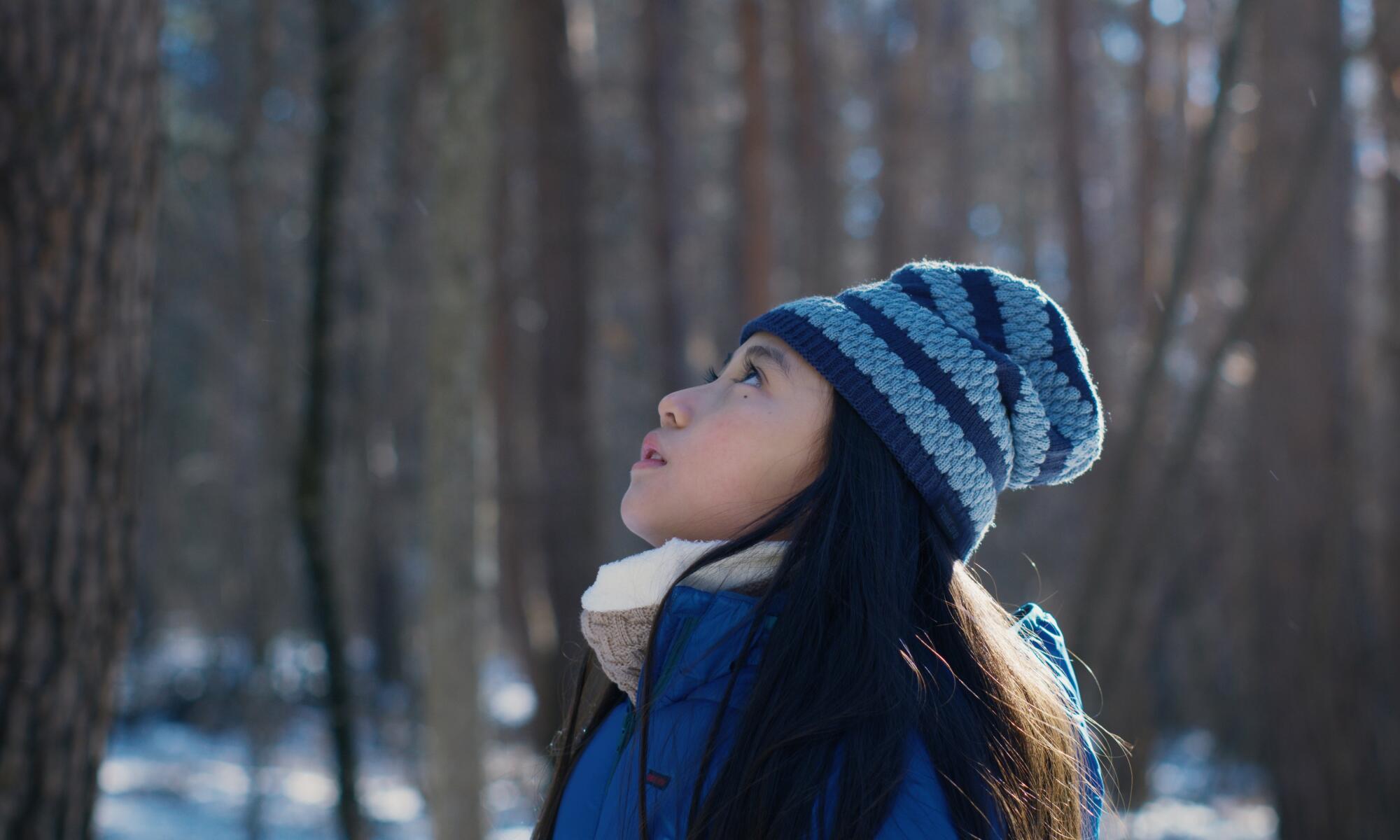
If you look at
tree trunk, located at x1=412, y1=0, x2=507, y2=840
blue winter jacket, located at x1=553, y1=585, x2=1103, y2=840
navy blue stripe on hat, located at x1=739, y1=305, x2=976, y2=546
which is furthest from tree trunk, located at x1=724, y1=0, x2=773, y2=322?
blue winter jacket, located at x1=553, y1=585, x2=1103, y2=840

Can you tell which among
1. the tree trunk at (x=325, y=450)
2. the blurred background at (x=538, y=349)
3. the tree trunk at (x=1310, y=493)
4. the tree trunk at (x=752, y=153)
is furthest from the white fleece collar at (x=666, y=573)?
the tree trunk at (x=752, y=153)

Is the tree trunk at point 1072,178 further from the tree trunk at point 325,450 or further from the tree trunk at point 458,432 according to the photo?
the tree trunk at point 325,450

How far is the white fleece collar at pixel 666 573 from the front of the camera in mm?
1558

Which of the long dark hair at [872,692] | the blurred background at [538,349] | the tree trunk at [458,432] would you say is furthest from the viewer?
the tree trunk at [458,432]

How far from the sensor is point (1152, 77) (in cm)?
1396

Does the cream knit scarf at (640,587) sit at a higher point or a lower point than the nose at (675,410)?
lower

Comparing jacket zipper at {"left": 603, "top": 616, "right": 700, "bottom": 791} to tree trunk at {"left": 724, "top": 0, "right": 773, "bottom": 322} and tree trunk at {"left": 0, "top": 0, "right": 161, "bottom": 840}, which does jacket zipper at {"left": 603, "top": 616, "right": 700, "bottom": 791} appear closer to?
tree trunk at {"left": 0, "top": 0, "right": 161, "bottom": 840}

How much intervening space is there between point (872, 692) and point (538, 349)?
295 inches

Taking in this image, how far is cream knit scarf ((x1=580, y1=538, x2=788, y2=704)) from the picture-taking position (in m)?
1.56

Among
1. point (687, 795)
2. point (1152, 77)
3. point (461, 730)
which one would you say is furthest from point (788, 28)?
point (687, 795)

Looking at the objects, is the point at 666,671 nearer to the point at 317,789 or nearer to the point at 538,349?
the point at 538,349

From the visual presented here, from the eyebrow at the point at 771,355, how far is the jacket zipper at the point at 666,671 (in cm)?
44

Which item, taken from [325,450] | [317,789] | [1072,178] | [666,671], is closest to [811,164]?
[1072,178]

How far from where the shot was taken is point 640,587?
1559 mm
